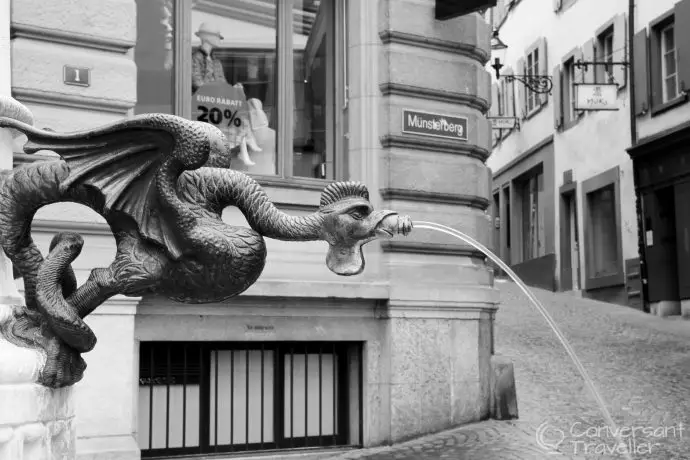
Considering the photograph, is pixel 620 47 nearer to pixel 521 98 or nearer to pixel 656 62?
pixel 656 62

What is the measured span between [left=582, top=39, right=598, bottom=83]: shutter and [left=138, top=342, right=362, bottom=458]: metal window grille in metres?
15.6

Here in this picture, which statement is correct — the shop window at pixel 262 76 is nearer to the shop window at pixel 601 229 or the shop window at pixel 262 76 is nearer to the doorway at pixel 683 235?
the doorway at pixel 683 235

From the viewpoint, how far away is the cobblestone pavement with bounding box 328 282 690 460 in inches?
368

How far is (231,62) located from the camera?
10.5 metres

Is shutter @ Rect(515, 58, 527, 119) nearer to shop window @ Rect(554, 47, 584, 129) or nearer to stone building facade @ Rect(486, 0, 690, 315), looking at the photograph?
stone building facade @ Rect(486, 0, 690, 315)

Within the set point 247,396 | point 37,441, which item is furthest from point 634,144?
point 37,441

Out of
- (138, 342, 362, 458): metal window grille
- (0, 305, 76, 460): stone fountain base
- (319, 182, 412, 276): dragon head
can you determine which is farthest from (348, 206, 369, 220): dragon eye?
(138, 342, 362, 458): metal window grille

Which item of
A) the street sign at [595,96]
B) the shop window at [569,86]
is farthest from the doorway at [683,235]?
the shop window at [569,86]

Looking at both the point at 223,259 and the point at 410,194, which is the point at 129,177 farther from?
the point at 410,194

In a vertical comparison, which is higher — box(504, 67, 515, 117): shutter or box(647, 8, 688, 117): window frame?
box(504, 67, 515, 117): shutter

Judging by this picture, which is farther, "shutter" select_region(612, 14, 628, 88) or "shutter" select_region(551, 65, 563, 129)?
"shutter" select_region(551, 65, 563, 129)

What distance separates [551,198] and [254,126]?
1766 centimetres

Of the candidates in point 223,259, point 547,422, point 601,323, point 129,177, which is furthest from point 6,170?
point 601,323

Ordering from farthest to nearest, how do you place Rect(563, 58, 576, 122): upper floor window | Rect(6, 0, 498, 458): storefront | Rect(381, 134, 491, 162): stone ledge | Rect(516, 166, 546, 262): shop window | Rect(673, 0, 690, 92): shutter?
1. Rect(516, 166, 546, 262): shop window
2. Rect(563, 58, 576, 122): upper floor window
3. Rect(673, 0, 690, 92): shutter
4. Rect(381, 134, 491, 162): stone ledge
5. Rect(6, 0, 498, 458): storefront
